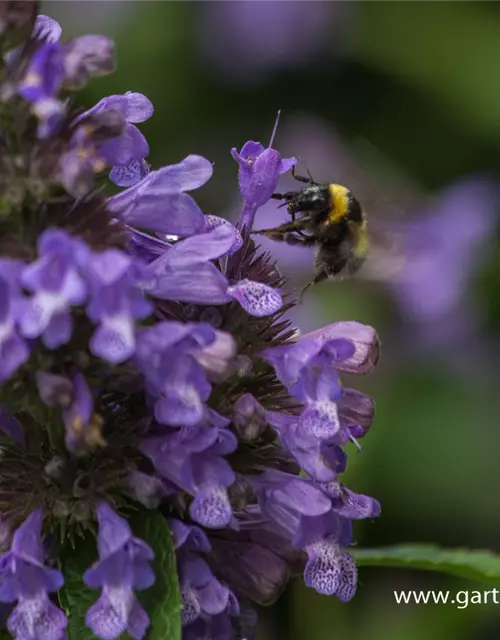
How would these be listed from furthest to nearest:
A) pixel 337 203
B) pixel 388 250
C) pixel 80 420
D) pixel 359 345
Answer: pixel 388 250, pixel 337 203, pixel 359 345, pixel 80 420

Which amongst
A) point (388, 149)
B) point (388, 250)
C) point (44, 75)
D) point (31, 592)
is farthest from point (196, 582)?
point (388, 149)

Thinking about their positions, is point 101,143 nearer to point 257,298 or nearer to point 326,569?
point 257,298

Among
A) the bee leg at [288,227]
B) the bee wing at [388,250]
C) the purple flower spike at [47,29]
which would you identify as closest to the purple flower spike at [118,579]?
the purple flower spike at [47,29]

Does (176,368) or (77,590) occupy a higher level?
(176,368)

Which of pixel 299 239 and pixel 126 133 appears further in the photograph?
pixel 299 239

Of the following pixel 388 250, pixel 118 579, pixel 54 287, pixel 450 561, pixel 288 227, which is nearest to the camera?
pixel 54 287

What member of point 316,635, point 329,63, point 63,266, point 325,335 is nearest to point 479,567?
point 325,335

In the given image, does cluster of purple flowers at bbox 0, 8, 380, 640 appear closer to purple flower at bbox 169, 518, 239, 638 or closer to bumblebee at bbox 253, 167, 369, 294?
purple flower at bbox 169, 518, 239, 638
